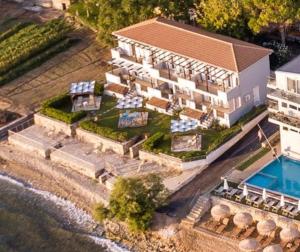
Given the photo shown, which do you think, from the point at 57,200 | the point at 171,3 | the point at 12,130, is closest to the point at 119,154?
the point at 57,200

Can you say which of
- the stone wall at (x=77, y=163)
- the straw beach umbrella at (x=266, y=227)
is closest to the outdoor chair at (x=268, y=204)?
the straw beach umbrella at (x=266, y=227)

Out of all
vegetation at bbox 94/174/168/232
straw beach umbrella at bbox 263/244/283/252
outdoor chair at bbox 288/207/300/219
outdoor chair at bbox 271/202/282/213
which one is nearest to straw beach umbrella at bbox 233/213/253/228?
outdoor chair at bbox 271/202/282/213

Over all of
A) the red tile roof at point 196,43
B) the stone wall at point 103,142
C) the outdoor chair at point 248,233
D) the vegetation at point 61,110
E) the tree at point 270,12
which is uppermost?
the tree at point 270,12

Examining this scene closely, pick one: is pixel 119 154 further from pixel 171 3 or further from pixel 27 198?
pixel 171 3

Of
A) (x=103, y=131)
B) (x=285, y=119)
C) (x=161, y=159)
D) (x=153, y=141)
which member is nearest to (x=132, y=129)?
(x=103, y=131)

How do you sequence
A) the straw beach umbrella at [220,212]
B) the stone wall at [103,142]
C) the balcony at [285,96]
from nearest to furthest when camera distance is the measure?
1. the straw beach umbrella at [220,212]
2. the balcony at [285,96]
3. the stone wall at [103,142]

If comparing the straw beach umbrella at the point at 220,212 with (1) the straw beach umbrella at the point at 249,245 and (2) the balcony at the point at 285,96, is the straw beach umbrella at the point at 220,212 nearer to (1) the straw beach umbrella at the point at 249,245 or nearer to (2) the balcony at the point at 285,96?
(1) the straw beach umbrella at the point at 249,245
